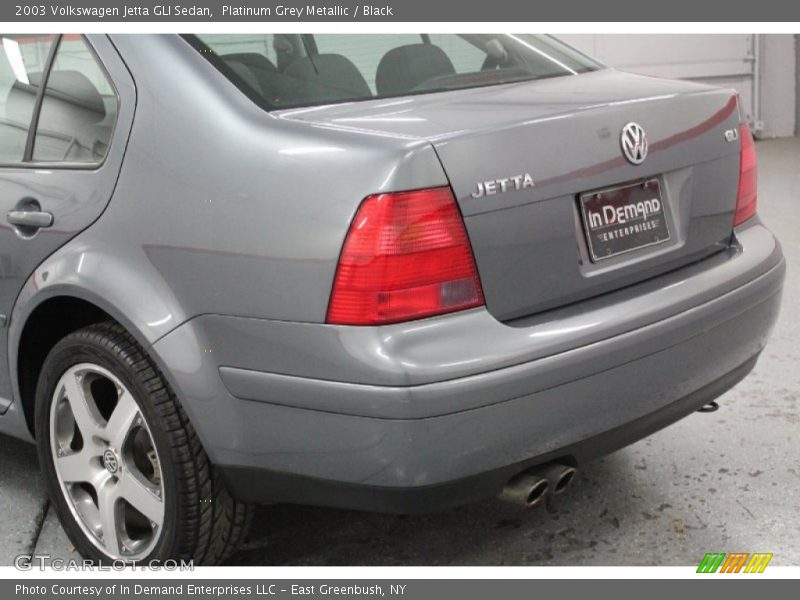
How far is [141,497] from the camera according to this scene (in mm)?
2615

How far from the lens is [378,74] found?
2756 millimetres

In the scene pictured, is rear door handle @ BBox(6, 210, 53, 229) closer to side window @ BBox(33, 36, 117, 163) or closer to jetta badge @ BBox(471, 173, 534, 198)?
side window @ BBox(33, 36, 117, 163)

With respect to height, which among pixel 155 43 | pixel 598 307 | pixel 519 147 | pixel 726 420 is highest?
pixel 155 43

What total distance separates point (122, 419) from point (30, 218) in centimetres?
55

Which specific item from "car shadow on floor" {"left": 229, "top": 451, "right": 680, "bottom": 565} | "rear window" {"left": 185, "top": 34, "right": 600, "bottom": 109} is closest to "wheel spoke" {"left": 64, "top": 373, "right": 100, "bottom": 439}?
"car shadow on floor" {"left": 229, "top": 451, "right": 680, "bottom": 565}

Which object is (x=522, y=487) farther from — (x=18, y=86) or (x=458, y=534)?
(x=18, y=86)

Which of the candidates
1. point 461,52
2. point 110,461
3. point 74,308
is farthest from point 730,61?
point 110,461

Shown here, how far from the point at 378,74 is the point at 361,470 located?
106cm

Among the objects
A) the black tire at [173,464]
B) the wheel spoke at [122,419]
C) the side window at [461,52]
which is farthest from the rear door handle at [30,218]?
the side window at [461,52]

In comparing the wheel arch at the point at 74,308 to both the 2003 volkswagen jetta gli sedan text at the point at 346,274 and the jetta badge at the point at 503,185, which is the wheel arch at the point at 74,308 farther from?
the jetta badge at the point at 503,185

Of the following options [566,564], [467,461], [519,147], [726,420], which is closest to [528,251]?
[519,147]

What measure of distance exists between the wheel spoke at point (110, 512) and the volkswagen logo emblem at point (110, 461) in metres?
0.03

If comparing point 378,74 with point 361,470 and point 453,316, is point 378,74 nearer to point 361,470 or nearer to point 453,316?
point 453,316

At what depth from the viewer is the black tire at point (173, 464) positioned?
2.44 meters
